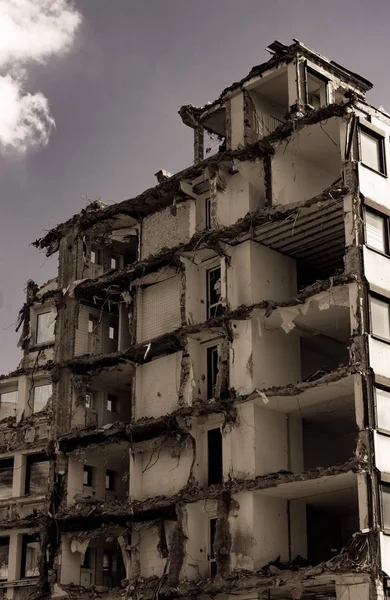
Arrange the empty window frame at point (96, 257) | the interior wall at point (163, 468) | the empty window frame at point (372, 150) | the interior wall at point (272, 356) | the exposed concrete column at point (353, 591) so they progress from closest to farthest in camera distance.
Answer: the exposed concrete column at point (353, 591)
the empty window frame at point (372, 150)
the interior wall at point (272, 356)
the interior wall at point (163, 468)
the empty window frame at point (96, 257)

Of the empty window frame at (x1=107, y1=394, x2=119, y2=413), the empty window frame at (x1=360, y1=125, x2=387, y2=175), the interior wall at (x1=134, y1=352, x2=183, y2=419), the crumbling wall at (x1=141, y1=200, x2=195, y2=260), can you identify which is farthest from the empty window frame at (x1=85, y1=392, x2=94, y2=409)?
the empty window frame at (x1=360, y1=125, x2=387, y2=175)

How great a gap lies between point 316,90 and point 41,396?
60.3 ft

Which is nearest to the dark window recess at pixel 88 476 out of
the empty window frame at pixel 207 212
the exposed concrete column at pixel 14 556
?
the exposed concrete column at pixel 14 556

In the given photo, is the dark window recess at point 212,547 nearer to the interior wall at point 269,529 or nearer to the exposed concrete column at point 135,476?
the interior wall at point 269,529

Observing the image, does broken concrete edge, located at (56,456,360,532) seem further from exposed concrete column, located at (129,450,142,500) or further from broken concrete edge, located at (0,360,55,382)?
broken concrete edge, located at (0,360,55,382)

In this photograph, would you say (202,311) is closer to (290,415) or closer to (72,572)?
(290,415)

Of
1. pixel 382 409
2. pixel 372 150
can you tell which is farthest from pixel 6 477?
pixel 372 150

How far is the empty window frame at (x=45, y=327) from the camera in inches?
1986

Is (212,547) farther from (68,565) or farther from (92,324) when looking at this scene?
(92,324)

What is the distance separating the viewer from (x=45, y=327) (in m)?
51.0

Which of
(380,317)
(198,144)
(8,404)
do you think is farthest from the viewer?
(8,404)

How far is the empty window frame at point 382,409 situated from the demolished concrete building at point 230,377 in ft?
0.21

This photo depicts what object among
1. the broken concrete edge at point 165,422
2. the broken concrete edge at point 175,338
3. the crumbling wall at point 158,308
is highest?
the crumbling wall at point 158,308

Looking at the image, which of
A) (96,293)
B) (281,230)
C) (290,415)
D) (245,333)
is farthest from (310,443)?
(96,293)
